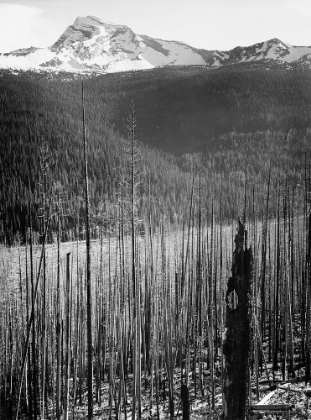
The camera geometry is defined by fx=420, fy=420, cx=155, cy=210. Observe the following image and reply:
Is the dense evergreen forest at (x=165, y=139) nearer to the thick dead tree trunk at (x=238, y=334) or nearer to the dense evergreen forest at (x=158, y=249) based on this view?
the dense evergreen forest at (x=158, y=249)

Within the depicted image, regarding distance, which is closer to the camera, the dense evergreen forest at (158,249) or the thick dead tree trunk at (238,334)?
the thick dead tree trunk at (238,334)

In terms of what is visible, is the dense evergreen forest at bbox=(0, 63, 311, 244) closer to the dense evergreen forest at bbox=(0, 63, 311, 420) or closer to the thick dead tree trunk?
the dense evergreen forest at bbox=(0, 63, 311, 420)

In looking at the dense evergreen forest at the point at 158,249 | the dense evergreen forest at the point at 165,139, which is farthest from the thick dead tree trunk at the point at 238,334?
the dense evergreen forest at the point at 165,139

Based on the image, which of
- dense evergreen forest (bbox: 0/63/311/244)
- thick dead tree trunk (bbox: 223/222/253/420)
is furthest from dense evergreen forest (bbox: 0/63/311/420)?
dense evergreen forest (bbox: 0/63/311/244)

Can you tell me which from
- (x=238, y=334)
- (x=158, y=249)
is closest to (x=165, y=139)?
(x=158, y=249)

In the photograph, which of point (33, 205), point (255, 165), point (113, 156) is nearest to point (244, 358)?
point (33, 205)

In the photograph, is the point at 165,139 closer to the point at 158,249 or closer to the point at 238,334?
the point at 158,249
